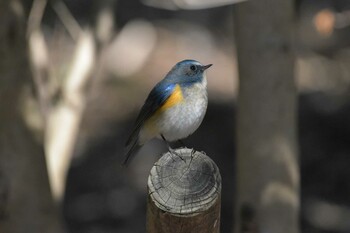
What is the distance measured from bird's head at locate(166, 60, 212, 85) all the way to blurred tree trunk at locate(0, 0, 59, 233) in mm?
1372

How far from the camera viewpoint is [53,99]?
6.50 m

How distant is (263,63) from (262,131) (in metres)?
0.42

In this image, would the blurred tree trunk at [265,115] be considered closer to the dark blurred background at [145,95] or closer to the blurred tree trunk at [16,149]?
the blurred tree trunk at [16,149]

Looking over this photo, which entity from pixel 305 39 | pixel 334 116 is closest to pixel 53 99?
pixel 334 116

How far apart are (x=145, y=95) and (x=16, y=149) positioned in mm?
5232

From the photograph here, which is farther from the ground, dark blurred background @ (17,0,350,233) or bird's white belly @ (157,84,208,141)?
bird's white belly @ (157,84,208,141)

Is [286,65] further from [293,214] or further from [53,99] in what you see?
[53,99]

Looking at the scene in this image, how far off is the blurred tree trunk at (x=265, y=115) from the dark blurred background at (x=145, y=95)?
2.09m

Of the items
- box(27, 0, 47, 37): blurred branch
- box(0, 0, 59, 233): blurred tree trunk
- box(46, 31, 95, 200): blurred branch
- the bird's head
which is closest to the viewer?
the bird's head

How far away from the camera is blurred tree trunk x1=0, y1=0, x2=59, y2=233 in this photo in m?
5.11

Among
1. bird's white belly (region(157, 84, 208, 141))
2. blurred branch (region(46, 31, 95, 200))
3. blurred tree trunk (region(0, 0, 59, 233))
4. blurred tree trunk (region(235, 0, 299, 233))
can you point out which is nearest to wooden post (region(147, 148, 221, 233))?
bird's white belly (region(157, 84, 208, 141))

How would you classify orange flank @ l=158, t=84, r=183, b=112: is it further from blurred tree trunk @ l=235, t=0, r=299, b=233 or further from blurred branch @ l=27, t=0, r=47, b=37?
blurred branch @ l=27, t=0, r=47, b=37

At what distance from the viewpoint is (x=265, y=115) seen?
4945 mm

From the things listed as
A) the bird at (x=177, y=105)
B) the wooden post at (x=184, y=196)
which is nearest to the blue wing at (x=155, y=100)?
the bird at (x=177, y=105)
